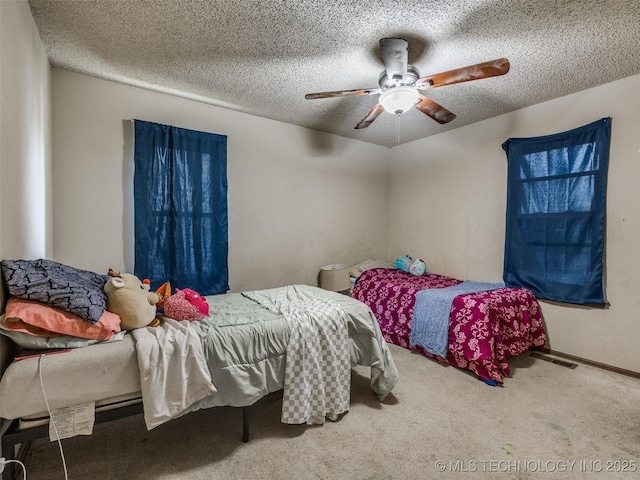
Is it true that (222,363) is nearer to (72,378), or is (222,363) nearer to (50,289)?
(72,378)

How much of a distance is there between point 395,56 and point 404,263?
9.13 ft

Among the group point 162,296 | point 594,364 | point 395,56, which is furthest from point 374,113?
point 594,364

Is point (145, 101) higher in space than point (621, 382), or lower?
higher

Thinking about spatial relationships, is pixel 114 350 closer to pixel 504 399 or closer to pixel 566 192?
pixel 504 399

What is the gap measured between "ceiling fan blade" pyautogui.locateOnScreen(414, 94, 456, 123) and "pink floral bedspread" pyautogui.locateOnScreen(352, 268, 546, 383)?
1.55 metres

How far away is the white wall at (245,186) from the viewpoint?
2.60m

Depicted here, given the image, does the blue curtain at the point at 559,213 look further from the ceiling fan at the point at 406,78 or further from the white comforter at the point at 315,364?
the white comforter at the point at 315,364

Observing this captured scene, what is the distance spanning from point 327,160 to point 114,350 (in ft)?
10.6

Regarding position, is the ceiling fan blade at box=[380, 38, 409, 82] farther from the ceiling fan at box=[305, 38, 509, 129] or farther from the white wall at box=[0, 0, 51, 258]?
the white wall at box=[0, 0, 51, 258]

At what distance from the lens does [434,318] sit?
2.93 m

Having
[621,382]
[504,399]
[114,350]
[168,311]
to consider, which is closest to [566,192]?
[621,382]

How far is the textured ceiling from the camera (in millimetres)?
1808

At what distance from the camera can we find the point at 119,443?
180cm

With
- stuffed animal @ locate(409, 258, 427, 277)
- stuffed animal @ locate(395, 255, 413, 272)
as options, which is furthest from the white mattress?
stuffed animal @ locate(395, 255, 413, 272)
